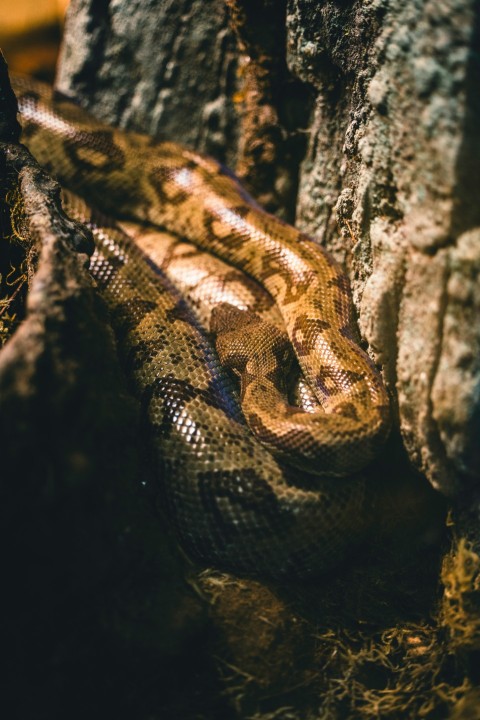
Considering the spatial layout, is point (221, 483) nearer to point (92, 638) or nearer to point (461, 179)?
point (92, 638)

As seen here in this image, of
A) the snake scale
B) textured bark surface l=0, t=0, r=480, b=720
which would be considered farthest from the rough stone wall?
the snake scale

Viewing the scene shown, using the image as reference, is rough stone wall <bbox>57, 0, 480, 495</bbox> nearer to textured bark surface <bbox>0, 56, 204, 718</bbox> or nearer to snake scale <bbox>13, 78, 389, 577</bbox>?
snake scale <bbox>13, 78, 389, 577</bbox>

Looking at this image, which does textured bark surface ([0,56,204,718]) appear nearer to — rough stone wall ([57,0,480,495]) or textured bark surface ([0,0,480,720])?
textured bark surface ([0,0,480,720])

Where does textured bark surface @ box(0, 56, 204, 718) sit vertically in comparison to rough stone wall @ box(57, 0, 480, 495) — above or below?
below

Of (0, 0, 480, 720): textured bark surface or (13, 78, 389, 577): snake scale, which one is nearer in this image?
(0, 0, 480, 720): textured bark surface

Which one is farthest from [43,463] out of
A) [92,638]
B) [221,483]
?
[221,483]

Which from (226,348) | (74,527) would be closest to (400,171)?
(226,348)
